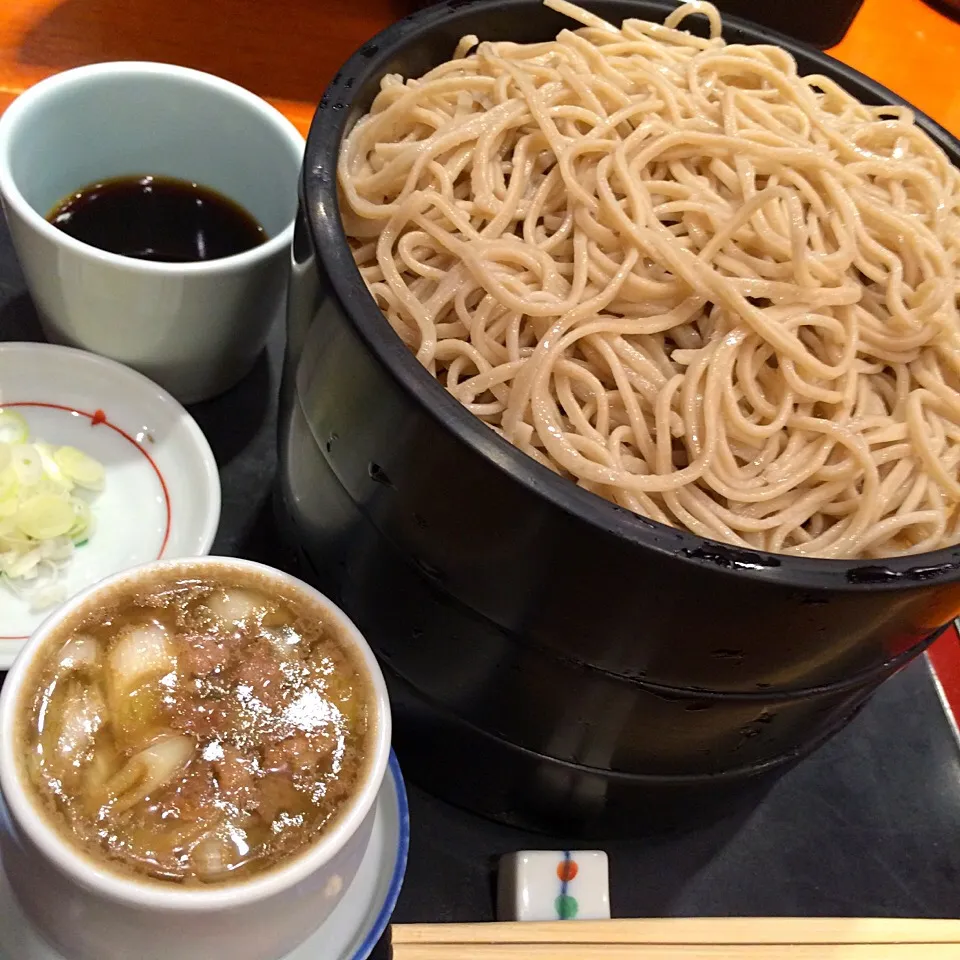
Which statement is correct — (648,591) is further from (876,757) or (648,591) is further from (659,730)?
(876,757)

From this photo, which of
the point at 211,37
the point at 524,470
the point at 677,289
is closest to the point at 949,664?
the point at 677,289

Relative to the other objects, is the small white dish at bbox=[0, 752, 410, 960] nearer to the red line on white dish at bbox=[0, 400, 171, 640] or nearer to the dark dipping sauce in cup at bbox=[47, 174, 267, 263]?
the red line on white dish at bbox=[0, 400, 171, 640]

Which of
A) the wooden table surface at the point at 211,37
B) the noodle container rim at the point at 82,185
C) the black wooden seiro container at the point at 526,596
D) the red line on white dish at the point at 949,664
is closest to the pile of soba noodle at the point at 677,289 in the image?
the black wooden seiro container at the point at 526,596

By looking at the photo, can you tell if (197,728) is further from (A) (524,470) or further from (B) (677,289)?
(B) (677,289)

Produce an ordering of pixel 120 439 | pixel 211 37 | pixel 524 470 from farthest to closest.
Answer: pixel 211 37, pixel 120 439, pixel 524 470

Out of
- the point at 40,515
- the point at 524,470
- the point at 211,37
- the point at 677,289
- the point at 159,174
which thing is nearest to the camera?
the point at 524,470

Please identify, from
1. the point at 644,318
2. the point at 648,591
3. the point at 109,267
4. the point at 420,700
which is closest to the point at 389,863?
the point at 420,700

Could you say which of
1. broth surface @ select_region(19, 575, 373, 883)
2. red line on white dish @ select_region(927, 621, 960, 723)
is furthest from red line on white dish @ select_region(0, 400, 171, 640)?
red line on white dish @ select_region(927, 621, 960, 723)

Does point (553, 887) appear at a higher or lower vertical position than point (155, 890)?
lower
